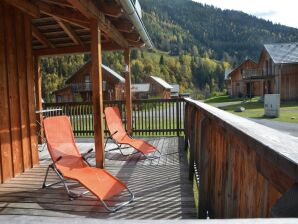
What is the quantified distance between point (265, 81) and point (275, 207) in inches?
1579

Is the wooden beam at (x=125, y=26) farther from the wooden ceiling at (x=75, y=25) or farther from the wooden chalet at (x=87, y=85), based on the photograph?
the wooden chalet at (x=87, y=85)

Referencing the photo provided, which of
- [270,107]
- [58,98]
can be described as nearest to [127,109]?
[270,107]

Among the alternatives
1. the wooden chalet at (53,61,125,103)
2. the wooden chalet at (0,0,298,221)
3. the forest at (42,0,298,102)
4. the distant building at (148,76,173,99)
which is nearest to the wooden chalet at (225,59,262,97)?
the distant building at (148,76,173,99)

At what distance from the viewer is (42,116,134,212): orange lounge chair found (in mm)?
3291

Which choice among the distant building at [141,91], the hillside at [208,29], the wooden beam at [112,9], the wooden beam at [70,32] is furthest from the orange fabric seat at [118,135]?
the hillside at [208,29]

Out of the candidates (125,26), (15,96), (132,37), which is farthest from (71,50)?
(15,96)

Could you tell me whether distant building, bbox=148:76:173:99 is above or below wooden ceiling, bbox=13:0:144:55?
below

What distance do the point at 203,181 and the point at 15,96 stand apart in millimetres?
3259

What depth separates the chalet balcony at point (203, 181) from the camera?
3.41 feet

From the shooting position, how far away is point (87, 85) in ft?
132

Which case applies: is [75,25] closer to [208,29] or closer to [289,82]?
[289,82]

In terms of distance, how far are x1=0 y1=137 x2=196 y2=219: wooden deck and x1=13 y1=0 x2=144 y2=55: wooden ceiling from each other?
2.47 meters

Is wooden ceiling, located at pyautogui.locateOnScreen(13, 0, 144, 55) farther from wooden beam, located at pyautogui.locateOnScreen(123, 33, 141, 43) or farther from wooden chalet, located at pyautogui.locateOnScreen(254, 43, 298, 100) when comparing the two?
wooden chalet, located at pyautogui.locateOnScreen(254, 43, 298, 100)

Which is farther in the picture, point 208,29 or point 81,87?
point 208,29
